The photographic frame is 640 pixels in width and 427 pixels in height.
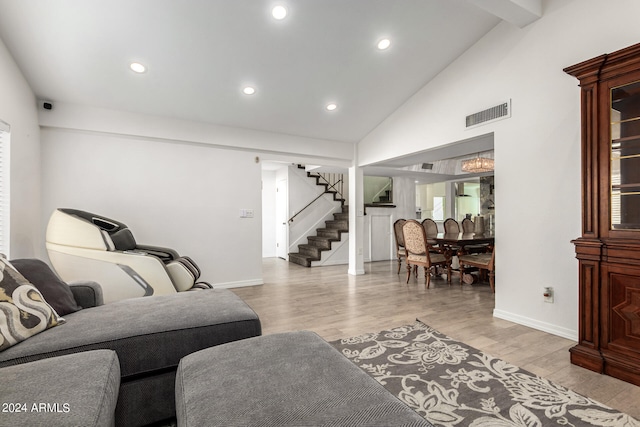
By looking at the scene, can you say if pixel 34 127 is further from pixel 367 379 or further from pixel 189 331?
pixel 367 379

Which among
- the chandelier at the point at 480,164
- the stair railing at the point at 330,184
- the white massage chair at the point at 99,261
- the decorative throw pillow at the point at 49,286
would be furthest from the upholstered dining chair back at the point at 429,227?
the decorative throw pillow at the point at 49,286

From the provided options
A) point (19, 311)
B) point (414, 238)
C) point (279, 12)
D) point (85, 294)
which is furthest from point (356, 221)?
point (19, 311)

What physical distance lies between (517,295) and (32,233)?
5.29 meters

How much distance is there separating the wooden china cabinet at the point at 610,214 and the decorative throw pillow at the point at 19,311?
3429 millimetres

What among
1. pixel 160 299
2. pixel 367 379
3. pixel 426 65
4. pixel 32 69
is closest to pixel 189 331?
pixel 160 299

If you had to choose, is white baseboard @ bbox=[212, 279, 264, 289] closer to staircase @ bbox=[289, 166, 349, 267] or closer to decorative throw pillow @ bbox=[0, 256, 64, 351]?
staircase @ bbox=[289, 166, 349, 267]

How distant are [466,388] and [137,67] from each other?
A: 407 centimetres

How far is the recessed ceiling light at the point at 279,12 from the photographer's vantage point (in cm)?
267

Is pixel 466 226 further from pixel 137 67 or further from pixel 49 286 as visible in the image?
pixel 49 286

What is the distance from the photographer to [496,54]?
3.27 metres

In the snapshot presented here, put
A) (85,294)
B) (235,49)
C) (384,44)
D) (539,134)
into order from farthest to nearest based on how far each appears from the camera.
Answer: (384,44) → (235,49) → (539,134) → (85,294)

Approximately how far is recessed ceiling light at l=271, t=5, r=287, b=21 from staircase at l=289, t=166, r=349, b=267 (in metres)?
4.79

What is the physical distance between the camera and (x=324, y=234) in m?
7.61

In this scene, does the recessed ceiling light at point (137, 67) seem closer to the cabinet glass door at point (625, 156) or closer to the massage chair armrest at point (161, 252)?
the massage chair armrest at point (161, 252)
